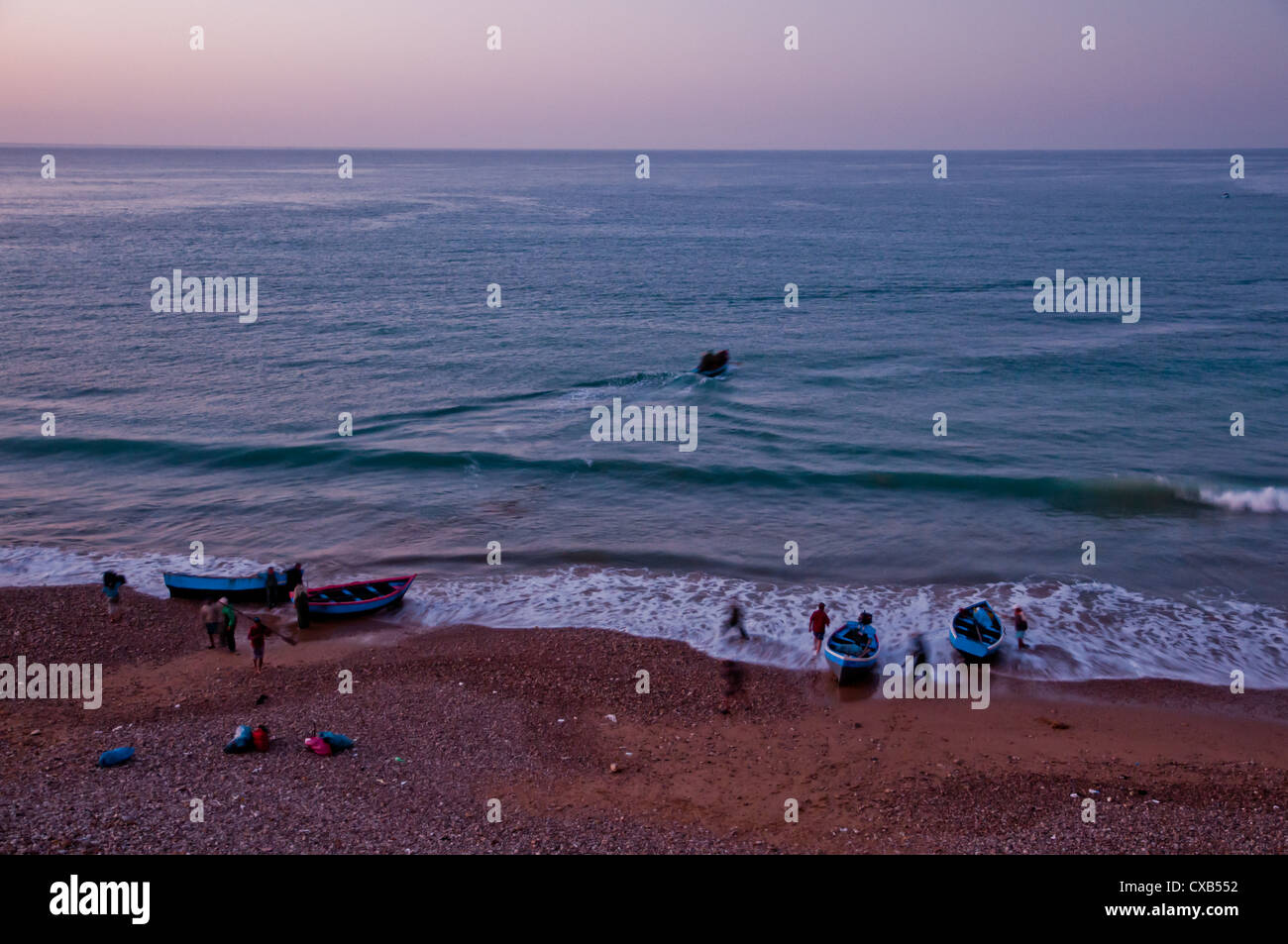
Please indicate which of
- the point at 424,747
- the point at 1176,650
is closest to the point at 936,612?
the point at 1176,650

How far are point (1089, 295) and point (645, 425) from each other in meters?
36.2

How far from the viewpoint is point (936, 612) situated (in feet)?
69.5

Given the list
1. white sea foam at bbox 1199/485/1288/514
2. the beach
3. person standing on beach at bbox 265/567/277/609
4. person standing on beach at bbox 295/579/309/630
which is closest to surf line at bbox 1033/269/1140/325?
white sea foam at bbox 1199/485/1288/514

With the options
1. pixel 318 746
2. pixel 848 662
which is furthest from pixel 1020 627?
pixel 318 746

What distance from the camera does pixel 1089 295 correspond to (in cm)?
5609

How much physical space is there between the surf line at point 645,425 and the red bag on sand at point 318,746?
19.0 m

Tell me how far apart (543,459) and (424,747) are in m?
16.3

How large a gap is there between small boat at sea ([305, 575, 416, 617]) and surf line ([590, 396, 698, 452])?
13.1 meters

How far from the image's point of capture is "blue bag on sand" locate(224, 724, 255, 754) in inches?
587

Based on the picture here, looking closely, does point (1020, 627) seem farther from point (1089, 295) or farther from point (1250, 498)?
point (1089, 295)

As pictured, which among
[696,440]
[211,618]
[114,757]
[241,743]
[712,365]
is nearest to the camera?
[114,757]

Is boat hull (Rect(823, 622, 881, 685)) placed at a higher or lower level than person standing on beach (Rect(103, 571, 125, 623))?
lower

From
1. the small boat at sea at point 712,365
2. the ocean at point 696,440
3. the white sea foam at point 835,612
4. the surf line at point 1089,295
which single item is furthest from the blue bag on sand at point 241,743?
the surf line at point 1089,295

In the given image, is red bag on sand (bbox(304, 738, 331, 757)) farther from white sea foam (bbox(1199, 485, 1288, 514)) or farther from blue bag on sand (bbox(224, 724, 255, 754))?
white sea foam (bbox(1199, 485, 1288, 514))
